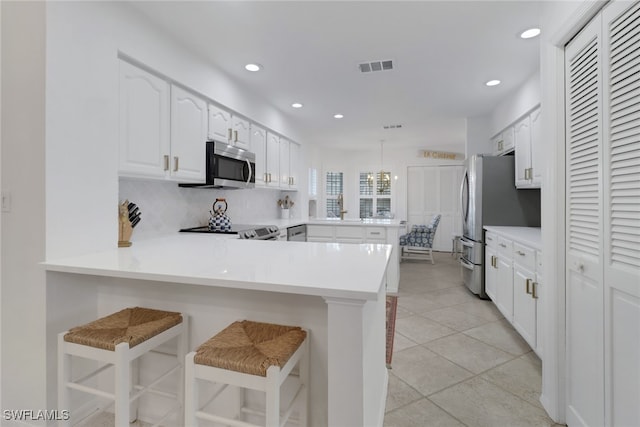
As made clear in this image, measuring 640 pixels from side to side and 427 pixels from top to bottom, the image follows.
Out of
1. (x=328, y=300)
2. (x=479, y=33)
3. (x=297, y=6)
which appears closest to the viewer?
(x=328, y=300)

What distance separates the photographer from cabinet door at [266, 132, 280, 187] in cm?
409

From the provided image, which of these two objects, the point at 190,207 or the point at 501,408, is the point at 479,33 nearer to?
the point at 501,408

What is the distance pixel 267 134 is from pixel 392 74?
174cm

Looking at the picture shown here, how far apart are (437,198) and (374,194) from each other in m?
1.49

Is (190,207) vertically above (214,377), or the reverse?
(190,207)

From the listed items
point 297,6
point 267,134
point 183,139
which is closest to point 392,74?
point 297,6

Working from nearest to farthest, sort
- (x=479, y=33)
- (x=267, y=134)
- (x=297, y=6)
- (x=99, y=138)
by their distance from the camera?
(x=99, y=138), (x=297, y=6), (x=479, y=33), (x=267, y=134)

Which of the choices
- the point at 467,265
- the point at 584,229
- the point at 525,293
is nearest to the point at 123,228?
the point at 584,229

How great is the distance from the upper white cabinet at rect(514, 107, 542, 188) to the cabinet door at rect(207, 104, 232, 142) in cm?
309

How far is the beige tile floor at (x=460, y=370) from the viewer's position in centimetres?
175

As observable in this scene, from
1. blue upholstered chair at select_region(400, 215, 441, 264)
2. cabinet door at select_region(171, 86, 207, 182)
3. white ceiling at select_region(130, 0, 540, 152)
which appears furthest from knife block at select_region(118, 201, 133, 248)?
blue upholstered chair at select_region(400, 215, 441, 264)

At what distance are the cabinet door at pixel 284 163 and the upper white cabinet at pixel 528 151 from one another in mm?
2961

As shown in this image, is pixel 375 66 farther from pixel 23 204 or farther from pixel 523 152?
pixel 23 204

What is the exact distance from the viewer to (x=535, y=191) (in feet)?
12.0
